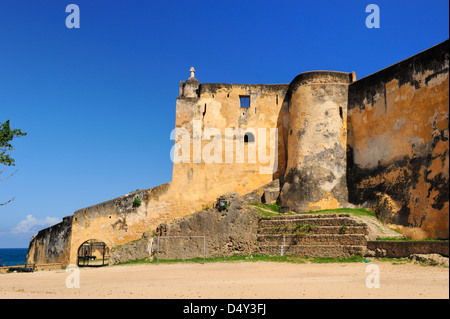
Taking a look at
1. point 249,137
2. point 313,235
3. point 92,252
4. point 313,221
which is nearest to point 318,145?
point 249,137

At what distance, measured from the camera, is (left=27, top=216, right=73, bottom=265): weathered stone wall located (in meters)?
23.1

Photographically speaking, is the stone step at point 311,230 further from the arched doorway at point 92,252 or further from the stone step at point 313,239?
the arched doorway at point 92,252

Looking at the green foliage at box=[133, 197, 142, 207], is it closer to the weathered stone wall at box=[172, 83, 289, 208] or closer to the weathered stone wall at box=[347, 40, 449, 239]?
the weathered stone wall at box=[172, 83, 289, 208]

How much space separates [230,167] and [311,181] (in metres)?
5.92

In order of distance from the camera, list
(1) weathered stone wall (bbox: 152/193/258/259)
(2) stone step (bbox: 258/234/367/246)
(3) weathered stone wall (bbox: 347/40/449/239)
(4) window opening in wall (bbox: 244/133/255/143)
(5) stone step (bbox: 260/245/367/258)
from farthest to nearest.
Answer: (4) window opening in wall (bbox: 244/133/255/143) < (1) weathered stone wall (bbox: 152/193/258/259) < (3) weathered stone wall (bbox: 347/40/449/239) < (2) stone step (bbox: 258/234/367/246) < (5) stone step (bbox: 260/245/367/258)

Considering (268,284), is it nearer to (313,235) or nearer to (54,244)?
(313,235)

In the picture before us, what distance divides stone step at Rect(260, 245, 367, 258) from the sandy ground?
1050mm

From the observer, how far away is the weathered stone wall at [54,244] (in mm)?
23141

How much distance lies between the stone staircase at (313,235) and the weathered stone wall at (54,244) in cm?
1112

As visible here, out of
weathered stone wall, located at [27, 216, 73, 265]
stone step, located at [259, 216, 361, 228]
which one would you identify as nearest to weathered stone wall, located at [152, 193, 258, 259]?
stone step, located at [259, 216, 361, 228]

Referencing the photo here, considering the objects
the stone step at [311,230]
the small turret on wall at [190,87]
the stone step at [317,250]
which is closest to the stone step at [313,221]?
the stone step at [311,230]

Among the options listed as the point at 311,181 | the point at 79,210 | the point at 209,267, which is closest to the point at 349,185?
the point at 311,181

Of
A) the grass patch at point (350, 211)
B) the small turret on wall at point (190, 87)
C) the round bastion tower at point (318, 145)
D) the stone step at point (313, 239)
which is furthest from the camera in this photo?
the small turret on wall at point (190, 87)

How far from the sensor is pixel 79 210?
23.3 metres
